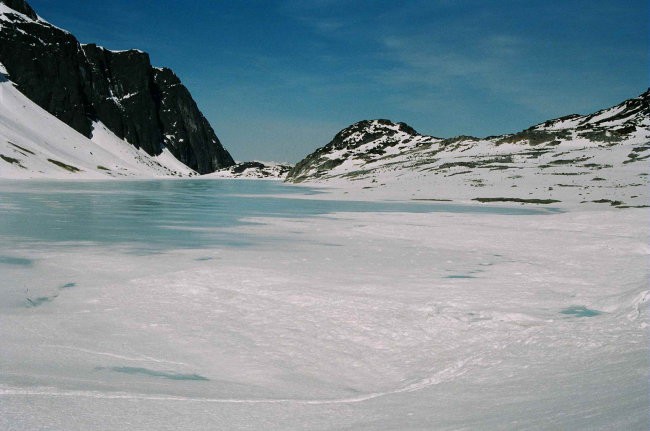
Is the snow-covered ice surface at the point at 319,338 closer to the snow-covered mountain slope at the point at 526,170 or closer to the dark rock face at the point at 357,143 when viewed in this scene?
the snow-covered mountain slope at the point at 526,170

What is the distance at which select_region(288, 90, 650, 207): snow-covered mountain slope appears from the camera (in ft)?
151

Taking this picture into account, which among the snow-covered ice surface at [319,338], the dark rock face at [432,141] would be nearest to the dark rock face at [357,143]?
the dark rock face at [432,141]

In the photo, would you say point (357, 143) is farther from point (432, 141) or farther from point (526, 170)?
point (526, 170)

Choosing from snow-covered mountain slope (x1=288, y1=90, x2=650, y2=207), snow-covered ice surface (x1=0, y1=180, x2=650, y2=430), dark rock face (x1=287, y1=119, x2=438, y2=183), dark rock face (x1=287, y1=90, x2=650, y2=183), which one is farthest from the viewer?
dark rock face (x1=287, y1=119, x2=438, y2=183)

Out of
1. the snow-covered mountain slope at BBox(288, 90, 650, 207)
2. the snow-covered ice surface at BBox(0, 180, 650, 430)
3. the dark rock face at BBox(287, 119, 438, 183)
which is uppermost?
the dark rock face at BBox(287, 119, 438, 183)

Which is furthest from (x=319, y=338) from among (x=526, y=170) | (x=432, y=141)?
(x=432, y=141)

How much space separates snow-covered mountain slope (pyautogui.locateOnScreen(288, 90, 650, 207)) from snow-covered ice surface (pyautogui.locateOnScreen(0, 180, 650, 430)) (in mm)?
29990

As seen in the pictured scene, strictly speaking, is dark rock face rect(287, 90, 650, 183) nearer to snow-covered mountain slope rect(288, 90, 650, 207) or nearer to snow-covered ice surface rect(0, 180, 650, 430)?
snow-covered mountain slope rect(288, 90, 650, 207)

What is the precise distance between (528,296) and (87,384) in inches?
323

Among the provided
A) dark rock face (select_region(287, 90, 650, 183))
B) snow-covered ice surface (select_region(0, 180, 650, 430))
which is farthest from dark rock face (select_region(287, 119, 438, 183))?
snow-covered ice surface (select_region(0, 180, 650, 430))

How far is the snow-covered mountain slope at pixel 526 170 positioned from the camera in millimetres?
46156

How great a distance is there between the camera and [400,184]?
65188mm

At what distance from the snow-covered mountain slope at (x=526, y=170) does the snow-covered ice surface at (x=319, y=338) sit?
30.0 m

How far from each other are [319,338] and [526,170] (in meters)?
63.6
